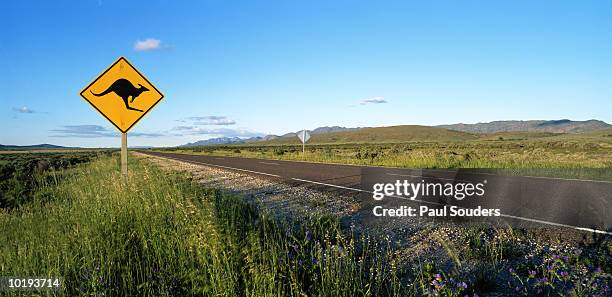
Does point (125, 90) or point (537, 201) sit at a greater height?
point (125, 90)

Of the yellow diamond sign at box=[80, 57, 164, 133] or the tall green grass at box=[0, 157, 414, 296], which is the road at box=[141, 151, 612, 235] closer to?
the tall green grass at box=[0, 157, 414, 296]

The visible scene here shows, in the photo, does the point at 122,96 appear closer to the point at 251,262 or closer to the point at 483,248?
the point at 251,262

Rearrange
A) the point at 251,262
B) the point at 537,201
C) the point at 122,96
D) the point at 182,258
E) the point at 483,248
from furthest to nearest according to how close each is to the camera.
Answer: the point at 537,201
the point at 122,96
the point at 483,248
the point at 182,258
the point at 251,262

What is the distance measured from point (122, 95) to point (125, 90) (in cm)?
14

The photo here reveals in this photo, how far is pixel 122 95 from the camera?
724 cm

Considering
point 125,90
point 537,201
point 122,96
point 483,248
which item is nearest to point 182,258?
point 483,248

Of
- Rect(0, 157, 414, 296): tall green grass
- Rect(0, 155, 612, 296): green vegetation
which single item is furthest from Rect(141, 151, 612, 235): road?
Rect(0, 157, 414, 296): tall green grass

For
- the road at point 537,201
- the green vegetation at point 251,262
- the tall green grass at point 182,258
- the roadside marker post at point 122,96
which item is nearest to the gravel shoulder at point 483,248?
the green vegetation at point 251,262

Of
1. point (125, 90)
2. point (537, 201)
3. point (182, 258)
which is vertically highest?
point (125, 90)

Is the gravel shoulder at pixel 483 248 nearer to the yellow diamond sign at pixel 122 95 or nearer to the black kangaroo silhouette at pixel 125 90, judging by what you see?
the yellow diamond sign at pixel 122 95

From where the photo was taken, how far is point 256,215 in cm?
601

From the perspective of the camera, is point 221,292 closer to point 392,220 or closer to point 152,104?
point 392,220

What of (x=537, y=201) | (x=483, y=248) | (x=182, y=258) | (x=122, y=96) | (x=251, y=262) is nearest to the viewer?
(x=251, y=262)

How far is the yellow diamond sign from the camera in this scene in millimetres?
7068
